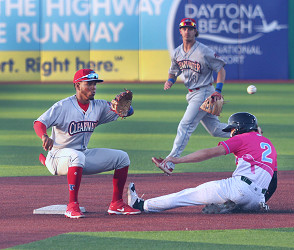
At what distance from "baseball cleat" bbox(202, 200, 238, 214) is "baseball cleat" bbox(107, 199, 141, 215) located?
2.35 ft

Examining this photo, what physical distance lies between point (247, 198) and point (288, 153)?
544 cm

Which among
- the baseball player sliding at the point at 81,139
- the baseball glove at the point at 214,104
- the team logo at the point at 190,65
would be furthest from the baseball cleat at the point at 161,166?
the team logo at the point at 190,65

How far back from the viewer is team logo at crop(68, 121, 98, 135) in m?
8.16

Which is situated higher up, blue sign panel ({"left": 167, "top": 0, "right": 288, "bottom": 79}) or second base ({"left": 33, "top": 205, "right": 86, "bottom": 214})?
blue sign panel ({"left": 167, "top": 0, "right": 288, "bottom": 79})

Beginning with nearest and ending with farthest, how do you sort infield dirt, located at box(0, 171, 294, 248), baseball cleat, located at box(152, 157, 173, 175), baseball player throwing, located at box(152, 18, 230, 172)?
infield dirt, located at box(0, 171, 294, 248)
baseball cleat, located at box(152, 157, 173, 175)
baseball player throwing, located at box(152, 18, 230, 172)

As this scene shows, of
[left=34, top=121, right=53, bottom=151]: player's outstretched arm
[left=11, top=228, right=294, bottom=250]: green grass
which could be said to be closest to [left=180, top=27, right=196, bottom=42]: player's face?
[left=34, top=121, right=53, bottom=151]: player's outstretched arm

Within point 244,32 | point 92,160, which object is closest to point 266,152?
point 92,160

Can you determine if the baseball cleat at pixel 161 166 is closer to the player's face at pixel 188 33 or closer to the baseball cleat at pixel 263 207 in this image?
the baseball cleat at pixel 263 207

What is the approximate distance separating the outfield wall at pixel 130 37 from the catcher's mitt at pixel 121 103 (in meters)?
20.7

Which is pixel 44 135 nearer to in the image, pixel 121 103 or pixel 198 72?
pixel 121 103

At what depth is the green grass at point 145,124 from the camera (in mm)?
12070

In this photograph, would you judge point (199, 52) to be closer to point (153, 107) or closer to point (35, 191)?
point (35, 191)

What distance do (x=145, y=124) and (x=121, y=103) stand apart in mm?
9076

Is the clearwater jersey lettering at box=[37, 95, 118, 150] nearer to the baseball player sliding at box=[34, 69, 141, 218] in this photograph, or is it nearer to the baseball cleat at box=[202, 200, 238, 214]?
the baseball player sliding at box=[34, 69, 141, 218]
